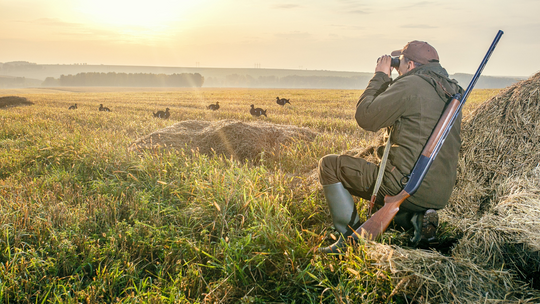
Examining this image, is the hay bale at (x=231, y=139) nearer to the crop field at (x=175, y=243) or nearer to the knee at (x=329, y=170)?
the crop field at (x=175, y=243)

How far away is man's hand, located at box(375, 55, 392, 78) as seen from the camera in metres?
3.21

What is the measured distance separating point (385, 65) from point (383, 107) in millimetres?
683

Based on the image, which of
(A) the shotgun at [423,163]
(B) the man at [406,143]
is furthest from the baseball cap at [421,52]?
(A) the shotgun at [423,163]

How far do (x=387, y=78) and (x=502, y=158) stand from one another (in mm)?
1789

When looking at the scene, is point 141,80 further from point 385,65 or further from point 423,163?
point 423,163

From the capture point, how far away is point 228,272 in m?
2.80

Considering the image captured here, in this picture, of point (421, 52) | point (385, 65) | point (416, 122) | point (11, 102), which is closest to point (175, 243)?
point (416, 122)

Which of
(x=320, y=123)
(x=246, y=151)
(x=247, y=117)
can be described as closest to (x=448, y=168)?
(x=246, y=151)

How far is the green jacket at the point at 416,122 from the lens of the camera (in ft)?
9.00

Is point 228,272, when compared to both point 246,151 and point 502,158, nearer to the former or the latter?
point 502,158

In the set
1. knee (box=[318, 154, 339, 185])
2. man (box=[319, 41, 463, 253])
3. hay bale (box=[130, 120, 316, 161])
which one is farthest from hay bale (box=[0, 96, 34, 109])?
man (box=[319, 41, 463, 253])

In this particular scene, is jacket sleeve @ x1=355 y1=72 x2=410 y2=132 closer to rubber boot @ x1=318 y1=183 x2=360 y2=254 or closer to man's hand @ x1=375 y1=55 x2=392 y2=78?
man's hand @ x1=375 y1=55 x2=392 y2=78

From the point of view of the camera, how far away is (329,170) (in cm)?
325

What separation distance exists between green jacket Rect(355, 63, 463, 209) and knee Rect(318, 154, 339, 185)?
1.56 feet
